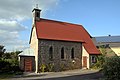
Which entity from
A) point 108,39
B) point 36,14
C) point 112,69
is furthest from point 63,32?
point 112,69

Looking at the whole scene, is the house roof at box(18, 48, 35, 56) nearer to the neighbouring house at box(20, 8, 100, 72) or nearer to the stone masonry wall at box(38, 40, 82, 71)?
the neighbouring house at box(20, 8, 100, 72)

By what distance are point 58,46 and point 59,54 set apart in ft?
4.86

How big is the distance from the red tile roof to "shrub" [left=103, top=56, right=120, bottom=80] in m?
20.1

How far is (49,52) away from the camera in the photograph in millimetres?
39969

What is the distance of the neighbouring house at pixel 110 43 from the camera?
5556cm

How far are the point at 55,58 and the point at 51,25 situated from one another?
702 cm

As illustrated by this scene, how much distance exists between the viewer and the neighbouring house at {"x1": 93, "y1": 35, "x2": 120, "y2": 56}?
55562 millimetres

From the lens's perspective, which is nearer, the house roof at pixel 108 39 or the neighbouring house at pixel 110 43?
the neighbouring house at pixel 110 43

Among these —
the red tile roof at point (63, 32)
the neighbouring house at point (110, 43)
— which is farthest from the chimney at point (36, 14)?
the neighbouring house at point (110, 43)

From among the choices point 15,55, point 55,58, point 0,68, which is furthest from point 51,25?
point 0,68

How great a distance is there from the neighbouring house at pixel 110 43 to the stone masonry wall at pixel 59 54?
1220cm

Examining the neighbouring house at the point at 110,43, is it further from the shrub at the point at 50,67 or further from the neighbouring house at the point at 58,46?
the shrub at the point at 50,67

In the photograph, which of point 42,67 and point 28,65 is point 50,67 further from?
point 28,65

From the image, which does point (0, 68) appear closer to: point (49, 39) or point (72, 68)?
point (49, 39)
